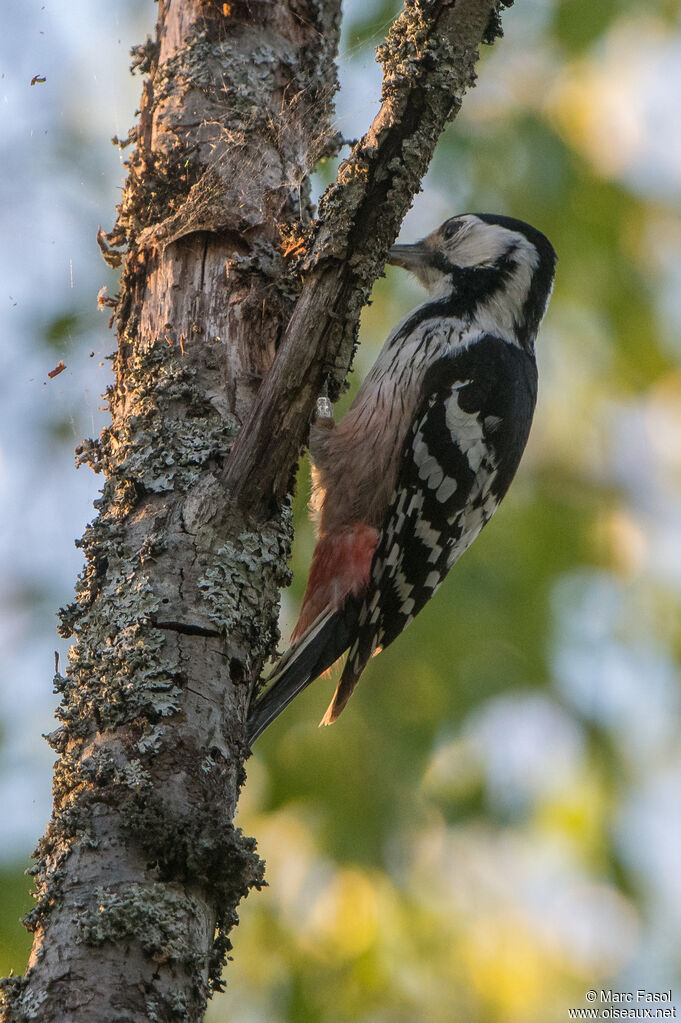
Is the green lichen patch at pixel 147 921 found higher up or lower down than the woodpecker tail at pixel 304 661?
lower down

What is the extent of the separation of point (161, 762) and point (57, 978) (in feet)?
1.34

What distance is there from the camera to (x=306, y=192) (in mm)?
2938

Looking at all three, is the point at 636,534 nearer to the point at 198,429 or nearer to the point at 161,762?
the point at 198,429

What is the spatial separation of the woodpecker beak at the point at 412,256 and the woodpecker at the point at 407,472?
38cm

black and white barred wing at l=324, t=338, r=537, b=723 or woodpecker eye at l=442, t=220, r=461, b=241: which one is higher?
woodpecker eye at l=442, t=220, r=461, b=241

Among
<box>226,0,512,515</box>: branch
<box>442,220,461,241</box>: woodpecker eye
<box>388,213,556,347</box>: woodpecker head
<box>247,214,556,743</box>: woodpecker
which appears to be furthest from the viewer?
<box>442,220,461,241</box>: woodpecker eye

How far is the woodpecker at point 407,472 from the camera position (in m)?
3.21

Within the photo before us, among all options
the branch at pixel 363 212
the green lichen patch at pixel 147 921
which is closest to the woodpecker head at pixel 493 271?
the branch at pixel 363 212

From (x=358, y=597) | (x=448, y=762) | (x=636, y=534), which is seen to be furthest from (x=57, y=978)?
(x=636, y=534)

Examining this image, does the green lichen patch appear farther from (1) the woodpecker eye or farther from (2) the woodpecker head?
(1) the woodpecker eye

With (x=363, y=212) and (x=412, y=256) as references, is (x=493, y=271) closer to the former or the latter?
(x=412, y=256)

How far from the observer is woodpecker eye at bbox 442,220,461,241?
3834 millimetres

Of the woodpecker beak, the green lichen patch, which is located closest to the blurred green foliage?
the woodpecker beak

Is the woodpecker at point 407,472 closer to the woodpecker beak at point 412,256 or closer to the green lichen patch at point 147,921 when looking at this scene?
the woodpecker beak at point 412,256
